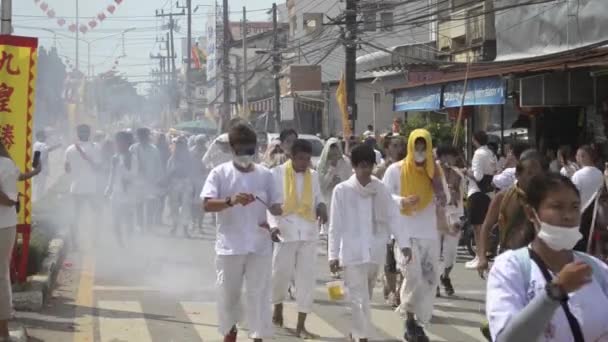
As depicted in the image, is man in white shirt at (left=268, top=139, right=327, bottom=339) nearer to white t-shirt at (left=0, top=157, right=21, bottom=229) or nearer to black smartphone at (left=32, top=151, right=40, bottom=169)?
black smartphone at (left=32, top=151, right=40, bottom=169)

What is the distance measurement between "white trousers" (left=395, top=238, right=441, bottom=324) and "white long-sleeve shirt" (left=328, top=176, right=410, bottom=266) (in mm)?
599

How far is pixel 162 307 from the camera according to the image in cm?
1115

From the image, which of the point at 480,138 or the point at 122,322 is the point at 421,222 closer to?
the point at 122,322

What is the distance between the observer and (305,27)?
2138 inches

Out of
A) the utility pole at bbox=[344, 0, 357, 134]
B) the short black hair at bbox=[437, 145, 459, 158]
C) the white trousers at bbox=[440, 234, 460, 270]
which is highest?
the utility pole at bbox=[344, 0, 357, 134]

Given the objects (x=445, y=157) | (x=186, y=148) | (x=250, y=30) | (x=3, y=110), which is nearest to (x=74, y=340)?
(x=3, y=110)

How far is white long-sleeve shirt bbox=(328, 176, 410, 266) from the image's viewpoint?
355 inches

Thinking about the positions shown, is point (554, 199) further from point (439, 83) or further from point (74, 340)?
point (439, 83)

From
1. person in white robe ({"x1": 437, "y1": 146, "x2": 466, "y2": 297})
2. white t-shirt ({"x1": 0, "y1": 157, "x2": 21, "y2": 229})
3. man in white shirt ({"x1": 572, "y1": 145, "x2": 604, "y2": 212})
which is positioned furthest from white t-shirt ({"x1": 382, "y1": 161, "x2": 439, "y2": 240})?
white t-shirt ({"x1": 0, "y1": 157, "x2": 21, "y2": 229})

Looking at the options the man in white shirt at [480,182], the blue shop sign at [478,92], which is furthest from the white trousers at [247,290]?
the blue shop sign at [478,92]

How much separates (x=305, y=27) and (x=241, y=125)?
46.6 m

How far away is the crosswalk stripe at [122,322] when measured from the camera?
9531mm

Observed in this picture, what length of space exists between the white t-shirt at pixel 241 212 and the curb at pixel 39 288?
2.99 meters

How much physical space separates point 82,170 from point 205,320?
628 cm
